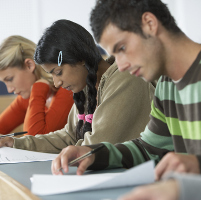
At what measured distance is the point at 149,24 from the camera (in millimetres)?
919

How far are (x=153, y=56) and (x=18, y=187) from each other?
0.49 meters

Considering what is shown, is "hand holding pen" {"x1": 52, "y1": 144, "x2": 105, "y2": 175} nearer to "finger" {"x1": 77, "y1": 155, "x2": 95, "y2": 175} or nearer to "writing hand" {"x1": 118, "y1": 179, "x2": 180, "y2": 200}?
"finger" {"x1": 77, "y1": 155, "x2": 95, "y2": 175}

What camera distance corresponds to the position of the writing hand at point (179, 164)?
67 centimetres

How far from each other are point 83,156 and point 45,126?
3.91 ft

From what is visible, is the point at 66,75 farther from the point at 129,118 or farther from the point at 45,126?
the point at 45,126

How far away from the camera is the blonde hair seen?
2.19m

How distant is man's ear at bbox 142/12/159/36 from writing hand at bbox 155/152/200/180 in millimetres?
370

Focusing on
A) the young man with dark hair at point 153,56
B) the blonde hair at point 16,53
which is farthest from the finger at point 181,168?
the blonde hair at point 16,53

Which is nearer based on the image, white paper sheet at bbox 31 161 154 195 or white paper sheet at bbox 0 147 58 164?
white paper sheet at bbox 31 161 154 195

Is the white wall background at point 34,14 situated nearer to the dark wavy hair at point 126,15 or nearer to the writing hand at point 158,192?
the dark wavy hair at point 126,15

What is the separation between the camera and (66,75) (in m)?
1.52

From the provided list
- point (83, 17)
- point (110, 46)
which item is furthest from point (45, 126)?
point (83, 17)

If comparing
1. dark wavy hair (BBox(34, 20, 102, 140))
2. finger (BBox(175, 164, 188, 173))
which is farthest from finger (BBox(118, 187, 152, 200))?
dark wavy hair (BBox(34, 20, 102, 140))

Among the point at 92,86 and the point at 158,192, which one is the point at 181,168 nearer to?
the point at 158,192
